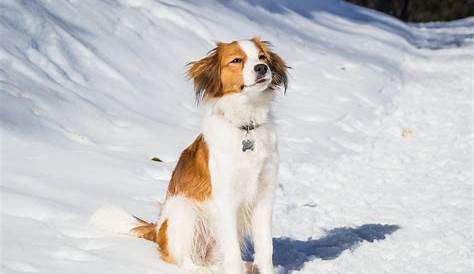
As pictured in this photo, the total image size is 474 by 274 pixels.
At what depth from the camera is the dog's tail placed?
514cm

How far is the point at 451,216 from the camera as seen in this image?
6430 mm

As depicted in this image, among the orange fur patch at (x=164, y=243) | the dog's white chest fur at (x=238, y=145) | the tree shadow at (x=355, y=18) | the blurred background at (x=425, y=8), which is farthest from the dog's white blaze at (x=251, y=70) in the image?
the blurred background at (x=425, y=8)

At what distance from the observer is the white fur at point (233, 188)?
4.68m

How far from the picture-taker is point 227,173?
464 cm

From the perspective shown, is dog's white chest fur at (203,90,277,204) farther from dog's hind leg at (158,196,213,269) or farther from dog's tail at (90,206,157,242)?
dog's tail at (90,206,157,242)

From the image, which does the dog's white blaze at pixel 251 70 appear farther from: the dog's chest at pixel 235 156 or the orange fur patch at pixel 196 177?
the orange fur patch at pixel 196 177

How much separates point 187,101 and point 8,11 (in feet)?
7.25

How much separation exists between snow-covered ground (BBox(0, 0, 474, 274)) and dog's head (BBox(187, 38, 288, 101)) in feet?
3.46

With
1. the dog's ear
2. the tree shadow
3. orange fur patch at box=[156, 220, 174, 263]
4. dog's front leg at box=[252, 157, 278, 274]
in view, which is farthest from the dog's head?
the tree shadow

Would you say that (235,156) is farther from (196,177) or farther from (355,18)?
(355,18)

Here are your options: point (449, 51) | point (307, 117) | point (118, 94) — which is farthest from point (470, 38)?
point (118, 94)

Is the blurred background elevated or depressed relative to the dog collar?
depressed

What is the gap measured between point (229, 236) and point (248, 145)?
0.53 m

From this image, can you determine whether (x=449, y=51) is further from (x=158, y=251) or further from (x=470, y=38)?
(x=158, y=251)
